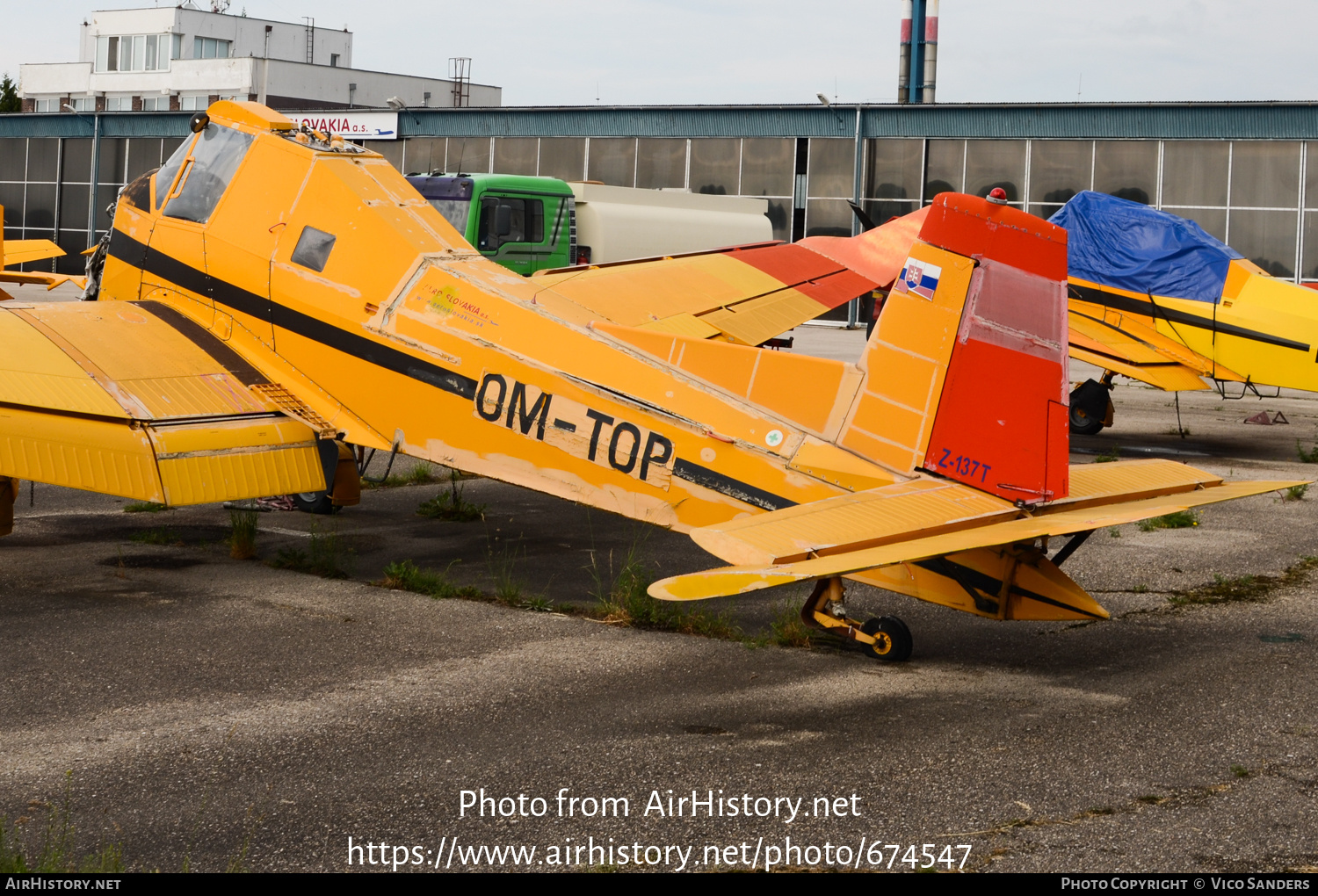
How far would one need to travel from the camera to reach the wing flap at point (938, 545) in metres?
5.00

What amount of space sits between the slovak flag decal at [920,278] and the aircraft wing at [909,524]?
107 centimetres

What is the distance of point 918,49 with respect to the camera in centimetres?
5162

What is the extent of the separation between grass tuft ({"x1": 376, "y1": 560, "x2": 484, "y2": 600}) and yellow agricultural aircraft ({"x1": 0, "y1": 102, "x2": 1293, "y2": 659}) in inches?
31.6

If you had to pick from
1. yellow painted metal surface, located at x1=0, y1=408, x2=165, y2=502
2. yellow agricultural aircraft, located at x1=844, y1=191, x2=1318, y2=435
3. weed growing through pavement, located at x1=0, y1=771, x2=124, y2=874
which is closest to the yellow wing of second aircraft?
weed growing through pavement, located at x1=0, y1=771, x2=124, y2=874

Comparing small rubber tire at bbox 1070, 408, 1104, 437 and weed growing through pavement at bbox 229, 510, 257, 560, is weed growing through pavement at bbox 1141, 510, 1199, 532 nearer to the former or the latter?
small rubber tire at bbox 1070, 408, 1104, 437

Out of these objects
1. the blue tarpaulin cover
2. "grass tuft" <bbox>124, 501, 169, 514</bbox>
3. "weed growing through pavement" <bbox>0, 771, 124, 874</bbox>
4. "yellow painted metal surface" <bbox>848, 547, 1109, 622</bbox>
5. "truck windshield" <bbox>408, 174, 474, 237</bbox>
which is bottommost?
"weed growing through pavement" <bbox>0, 771, 124, 874</bbox>

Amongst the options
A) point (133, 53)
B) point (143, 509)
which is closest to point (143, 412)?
point (143, 509)

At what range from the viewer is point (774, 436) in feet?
23.7

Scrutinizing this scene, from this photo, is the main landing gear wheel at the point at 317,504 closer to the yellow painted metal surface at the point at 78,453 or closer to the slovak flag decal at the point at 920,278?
the yellow painted metal surface at the point at 78,453

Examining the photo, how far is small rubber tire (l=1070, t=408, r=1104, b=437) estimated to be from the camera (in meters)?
17.8

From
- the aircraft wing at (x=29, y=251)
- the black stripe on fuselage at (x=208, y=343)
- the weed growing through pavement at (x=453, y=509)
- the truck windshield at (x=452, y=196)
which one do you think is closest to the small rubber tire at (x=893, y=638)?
the black stripe on fuselage at (x=208, y=343)

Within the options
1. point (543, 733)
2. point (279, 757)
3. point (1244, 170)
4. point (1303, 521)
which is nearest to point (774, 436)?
point (543, 733)

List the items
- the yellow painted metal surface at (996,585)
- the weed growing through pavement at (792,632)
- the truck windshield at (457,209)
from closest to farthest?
the yellow painted metal surface at (996,585), the weed growing through pavement at (792,632), the truck windshield at (457,209)
